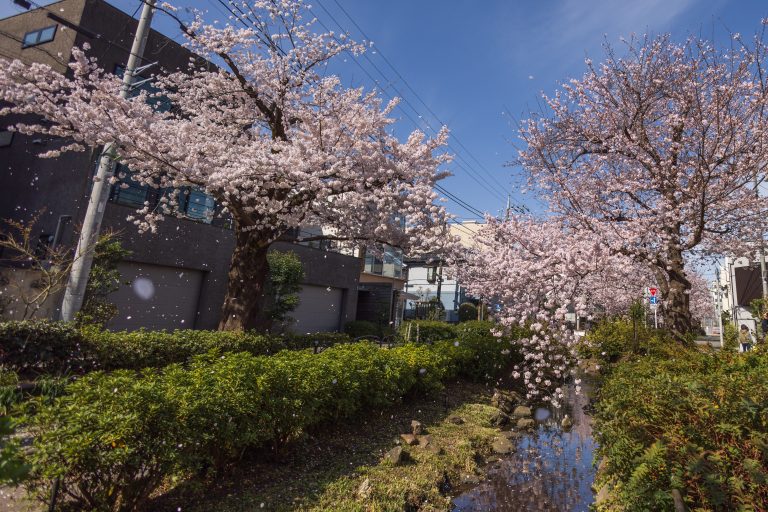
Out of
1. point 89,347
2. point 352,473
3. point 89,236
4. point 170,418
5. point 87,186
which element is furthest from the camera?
point 87,186

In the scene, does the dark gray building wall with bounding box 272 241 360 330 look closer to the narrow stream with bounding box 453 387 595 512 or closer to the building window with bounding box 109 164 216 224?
the building window with bounding box 109 164 216 224

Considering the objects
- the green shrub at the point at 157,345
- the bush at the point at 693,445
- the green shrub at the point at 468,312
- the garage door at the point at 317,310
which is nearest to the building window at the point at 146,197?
the green shrub at the point at 157,345

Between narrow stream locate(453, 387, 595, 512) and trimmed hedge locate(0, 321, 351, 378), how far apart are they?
394 cm

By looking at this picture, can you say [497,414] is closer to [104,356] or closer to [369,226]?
[369,226]

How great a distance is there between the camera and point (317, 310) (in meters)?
20.4

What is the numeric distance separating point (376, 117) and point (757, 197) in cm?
862

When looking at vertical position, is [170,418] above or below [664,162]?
below

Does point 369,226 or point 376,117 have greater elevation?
point 376,117

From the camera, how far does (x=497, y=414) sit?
29.6ft

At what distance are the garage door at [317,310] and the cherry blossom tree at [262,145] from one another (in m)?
8.96

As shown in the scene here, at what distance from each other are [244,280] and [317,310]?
428 inches

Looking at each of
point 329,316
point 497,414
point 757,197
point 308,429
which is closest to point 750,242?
point 757,197

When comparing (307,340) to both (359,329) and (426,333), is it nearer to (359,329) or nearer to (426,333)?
(426,333)

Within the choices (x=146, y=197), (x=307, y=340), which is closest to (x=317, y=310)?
(x=307, y=340)
